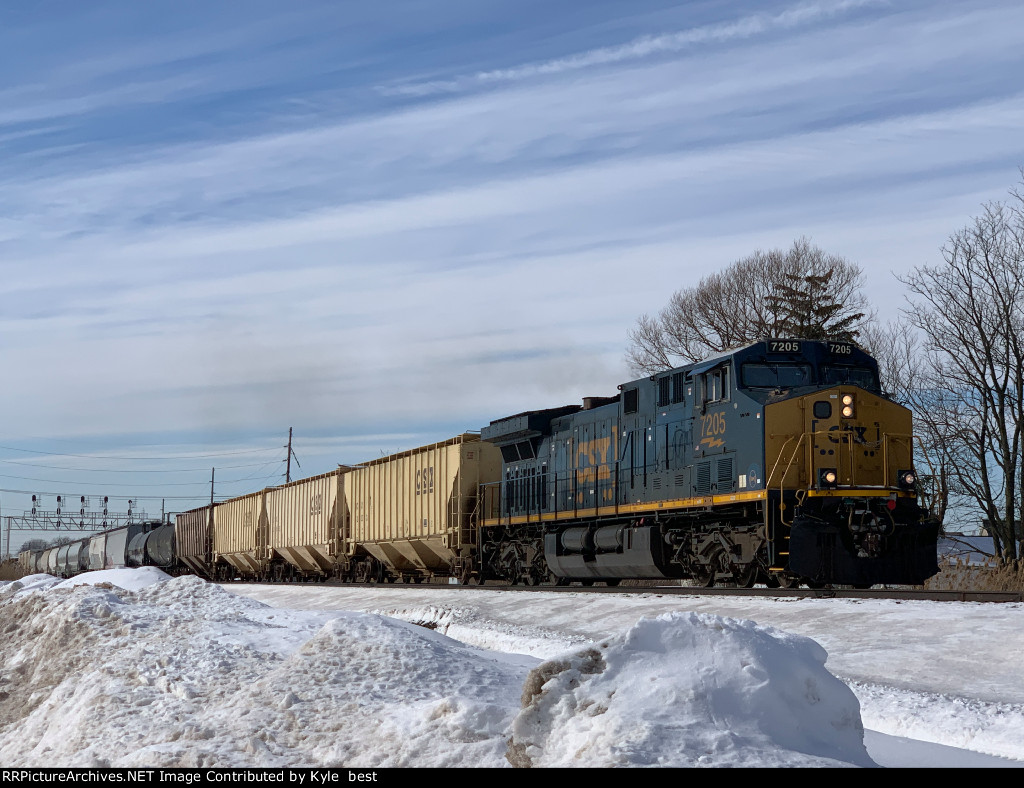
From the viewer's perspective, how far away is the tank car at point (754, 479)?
14.4 m

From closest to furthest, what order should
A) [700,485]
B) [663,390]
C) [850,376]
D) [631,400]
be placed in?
[850,376], [700,485], [663,390], [631,400]

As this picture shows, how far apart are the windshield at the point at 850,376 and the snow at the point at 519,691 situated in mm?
5245

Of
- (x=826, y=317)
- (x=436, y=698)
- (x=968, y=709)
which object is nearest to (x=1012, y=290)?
(x=826, y=317)

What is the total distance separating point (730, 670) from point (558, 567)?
14.6m

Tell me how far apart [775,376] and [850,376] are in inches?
49.2

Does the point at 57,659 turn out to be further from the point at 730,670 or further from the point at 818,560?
the point at 818,560

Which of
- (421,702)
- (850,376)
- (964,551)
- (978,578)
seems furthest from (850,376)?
(421,702)

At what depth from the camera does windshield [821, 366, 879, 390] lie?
52.2 ft

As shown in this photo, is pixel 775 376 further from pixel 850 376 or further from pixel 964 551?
pixel 964 551

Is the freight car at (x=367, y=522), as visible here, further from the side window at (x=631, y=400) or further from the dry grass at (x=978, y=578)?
the dry grass at (x=978, y=578)

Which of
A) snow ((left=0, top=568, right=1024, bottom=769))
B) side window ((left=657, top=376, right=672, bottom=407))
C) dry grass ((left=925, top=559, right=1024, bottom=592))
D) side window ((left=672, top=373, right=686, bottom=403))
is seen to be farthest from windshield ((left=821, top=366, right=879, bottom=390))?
snow ((left=0, top=568, right=1024, bottom=769))

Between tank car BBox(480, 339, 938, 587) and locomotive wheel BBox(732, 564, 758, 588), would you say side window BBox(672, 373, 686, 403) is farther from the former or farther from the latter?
locomotive wheel BBox(732, 564, 758, 588)

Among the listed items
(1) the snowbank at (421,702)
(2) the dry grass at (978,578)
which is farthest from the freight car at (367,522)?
(1) the snowbank at (421,702)

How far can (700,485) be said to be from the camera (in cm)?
1616
